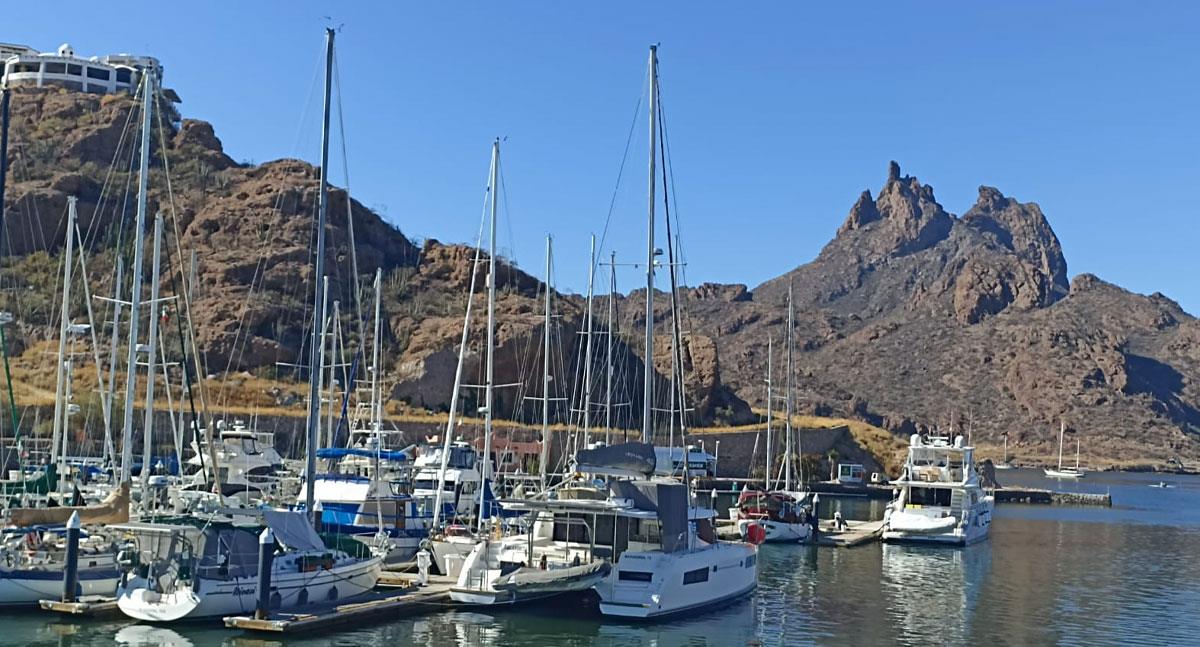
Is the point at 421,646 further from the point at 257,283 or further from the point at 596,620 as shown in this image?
the point at 257,283

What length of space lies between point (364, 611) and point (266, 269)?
64.8 m

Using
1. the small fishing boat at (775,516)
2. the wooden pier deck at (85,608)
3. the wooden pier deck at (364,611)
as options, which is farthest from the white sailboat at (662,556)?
the small fishing boat at (775,516)

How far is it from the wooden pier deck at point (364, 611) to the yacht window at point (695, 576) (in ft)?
18.6

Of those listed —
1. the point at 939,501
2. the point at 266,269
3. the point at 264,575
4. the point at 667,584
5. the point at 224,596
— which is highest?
the point at 266,269

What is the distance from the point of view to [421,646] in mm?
25172

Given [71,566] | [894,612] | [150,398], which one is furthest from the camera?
[894,612]

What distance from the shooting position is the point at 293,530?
2703 centimetres

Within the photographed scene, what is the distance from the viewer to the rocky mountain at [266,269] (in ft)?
261

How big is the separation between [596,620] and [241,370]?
55506 millimetres

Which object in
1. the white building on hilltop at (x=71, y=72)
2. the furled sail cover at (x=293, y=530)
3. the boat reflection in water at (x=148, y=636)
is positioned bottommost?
the boat reflection in water at (x=148, y=636)

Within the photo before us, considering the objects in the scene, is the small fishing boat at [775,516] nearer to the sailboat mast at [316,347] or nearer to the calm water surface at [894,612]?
the calm water surface at [894,612]

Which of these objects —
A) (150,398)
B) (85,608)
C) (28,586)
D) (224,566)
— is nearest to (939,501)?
(150,398)

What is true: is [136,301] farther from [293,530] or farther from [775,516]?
[775,516]

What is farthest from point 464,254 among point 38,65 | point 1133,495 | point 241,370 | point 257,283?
point 1133,495
